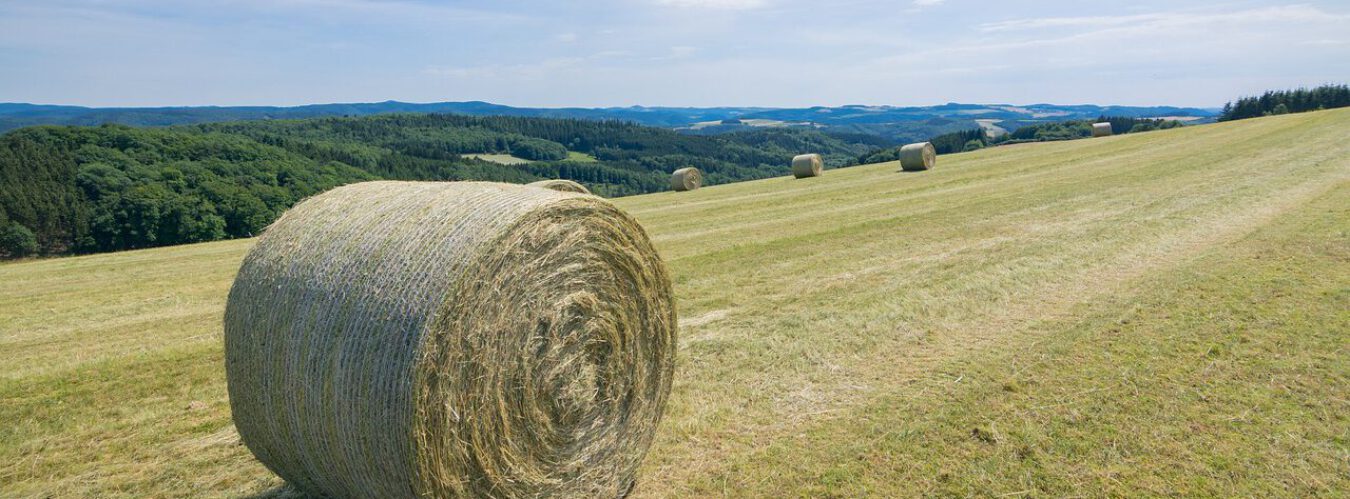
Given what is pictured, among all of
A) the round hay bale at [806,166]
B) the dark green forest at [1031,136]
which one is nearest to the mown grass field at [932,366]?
the round hay bale at [806,166]

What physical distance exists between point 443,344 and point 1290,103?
10843 centimetres

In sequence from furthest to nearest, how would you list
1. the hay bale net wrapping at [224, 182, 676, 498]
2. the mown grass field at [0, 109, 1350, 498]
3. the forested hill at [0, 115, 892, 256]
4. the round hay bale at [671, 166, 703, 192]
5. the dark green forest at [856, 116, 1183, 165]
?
the dark green forest at [856, 116, 1183, 165]
the round hay bale at [671, 166, 703, 192]
the forested hill at [0, 115, 892, 256]
the mown grass field at [0, 109, 1350, 498]
the hay bale net wrapping at [224, 182, 676, 498]

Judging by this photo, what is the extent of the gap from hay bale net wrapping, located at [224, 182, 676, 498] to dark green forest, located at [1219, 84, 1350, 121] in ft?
300

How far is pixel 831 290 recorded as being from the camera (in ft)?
36.3

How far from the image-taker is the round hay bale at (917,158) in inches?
1358

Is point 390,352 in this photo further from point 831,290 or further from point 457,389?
point 831,290

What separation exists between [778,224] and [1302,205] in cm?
1167

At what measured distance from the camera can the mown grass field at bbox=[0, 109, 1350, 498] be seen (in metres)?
5.34

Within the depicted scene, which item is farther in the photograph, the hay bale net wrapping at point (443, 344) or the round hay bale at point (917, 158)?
the round hay bale at point (917, 158)

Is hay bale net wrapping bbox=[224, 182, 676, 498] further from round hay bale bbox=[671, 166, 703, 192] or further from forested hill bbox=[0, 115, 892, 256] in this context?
forested hill bbox=[0, 115, 892, 256]

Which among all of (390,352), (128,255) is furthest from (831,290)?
(128,255)

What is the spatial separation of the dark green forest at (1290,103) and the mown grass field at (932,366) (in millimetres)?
80629

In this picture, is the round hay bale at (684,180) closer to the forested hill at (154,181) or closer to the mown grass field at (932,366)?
the mown grass field at (932,366)

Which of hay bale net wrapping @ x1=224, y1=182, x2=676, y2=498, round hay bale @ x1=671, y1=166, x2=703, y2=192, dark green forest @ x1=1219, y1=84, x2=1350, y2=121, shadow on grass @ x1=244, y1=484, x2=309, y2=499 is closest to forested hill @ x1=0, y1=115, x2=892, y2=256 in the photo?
round hay bale @ x1=671, y1=166, x2=703, y2=192
